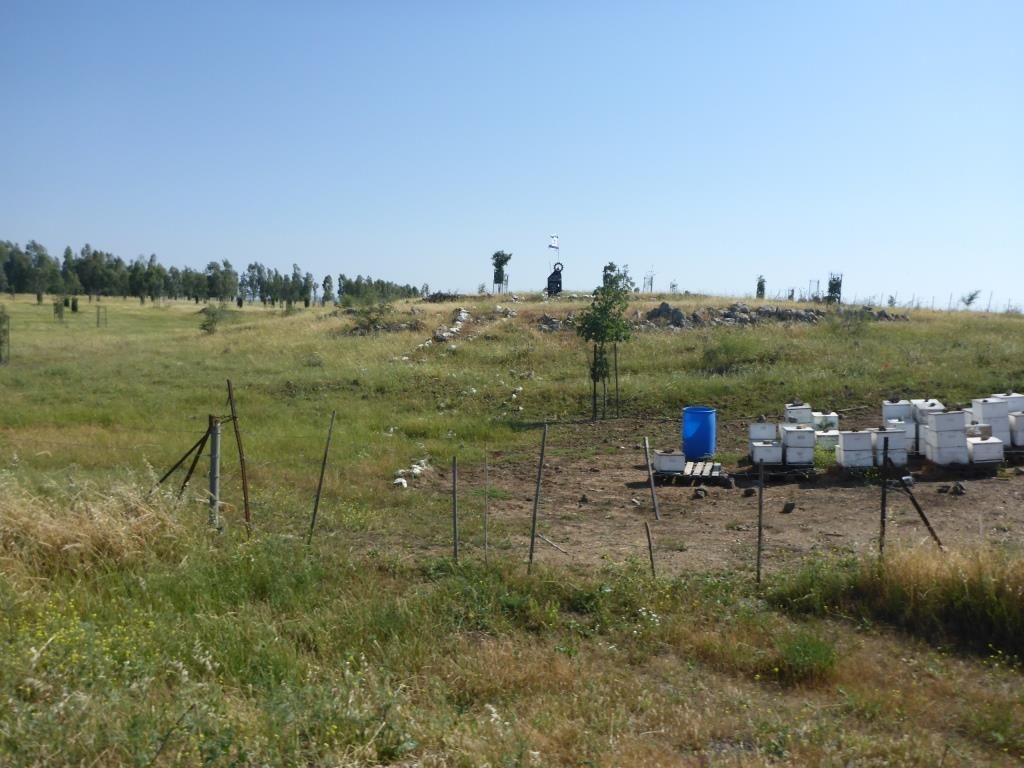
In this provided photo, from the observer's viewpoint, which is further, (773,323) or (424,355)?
(773,323)

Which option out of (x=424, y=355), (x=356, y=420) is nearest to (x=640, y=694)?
(x=356, y=420)

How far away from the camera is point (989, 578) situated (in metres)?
6.93

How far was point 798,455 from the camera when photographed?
1379 cm

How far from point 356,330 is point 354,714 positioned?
33.7m

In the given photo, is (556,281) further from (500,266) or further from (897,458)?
(897,458)

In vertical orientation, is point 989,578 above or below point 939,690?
above

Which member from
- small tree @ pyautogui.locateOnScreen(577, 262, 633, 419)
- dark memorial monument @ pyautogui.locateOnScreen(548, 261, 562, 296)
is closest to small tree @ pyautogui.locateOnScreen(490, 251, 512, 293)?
dark memorial monument @ pyautogui.locateOnScreen(548, 261, 562, 296)

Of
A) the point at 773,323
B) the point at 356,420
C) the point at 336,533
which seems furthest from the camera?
the point at 773,323

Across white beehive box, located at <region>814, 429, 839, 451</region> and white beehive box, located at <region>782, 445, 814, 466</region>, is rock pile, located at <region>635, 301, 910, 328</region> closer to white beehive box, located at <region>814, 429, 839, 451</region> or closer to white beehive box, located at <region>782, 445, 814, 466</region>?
white beehive box, located at <region>814, 429, 839, 451</region>

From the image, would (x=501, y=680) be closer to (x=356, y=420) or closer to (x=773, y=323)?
(x=356, y=420)

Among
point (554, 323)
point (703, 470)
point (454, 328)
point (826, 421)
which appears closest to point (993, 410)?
point (826, 421)

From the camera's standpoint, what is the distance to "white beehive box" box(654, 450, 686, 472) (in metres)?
13.9

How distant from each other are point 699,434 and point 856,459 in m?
2.90

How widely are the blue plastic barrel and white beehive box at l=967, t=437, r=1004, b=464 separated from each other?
434cm
